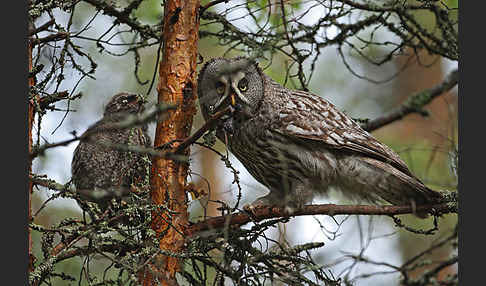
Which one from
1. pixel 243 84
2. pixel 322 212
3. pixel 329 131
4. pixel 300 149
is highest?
pixel 243 84

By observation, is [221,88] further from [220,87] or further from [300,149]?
[300,149]

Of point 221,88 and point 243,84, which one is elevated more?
point 243,84

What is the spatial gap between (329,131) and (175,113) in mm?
1199

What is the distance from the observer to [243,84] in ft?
14.5

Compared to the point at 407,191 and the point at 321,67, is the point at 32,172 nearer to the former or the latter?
the point at 407,191

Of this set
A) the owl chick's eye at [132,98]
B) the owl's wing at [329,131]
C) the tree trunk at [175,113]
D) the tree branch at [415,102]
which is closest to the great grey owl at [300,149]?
the owl's wing at [329,131]

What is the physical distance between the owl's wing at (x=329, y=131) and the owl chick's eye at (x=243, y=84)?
33 cm

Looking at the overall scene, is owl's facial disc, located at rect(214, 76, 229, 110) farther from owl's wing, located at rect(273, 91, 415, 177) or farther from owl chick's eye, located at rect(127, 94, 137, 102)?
owl chick's eye, located at rect(127, 94, 137, 102)

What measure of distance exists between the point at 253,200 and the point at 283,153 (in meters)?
0.40

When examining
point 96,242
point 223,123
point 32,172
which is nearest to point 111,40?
point 223,123

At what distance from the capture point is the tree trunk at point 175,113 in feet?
11.5

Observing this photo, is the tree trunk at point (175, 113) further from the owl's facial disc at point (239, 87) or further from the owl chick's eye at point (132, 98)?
the owl chick's eye at point (132, 98)

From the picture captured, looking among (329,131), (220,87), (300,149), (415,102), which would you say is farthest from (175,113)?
(415,102)

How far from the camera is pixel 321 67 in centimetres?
1208
